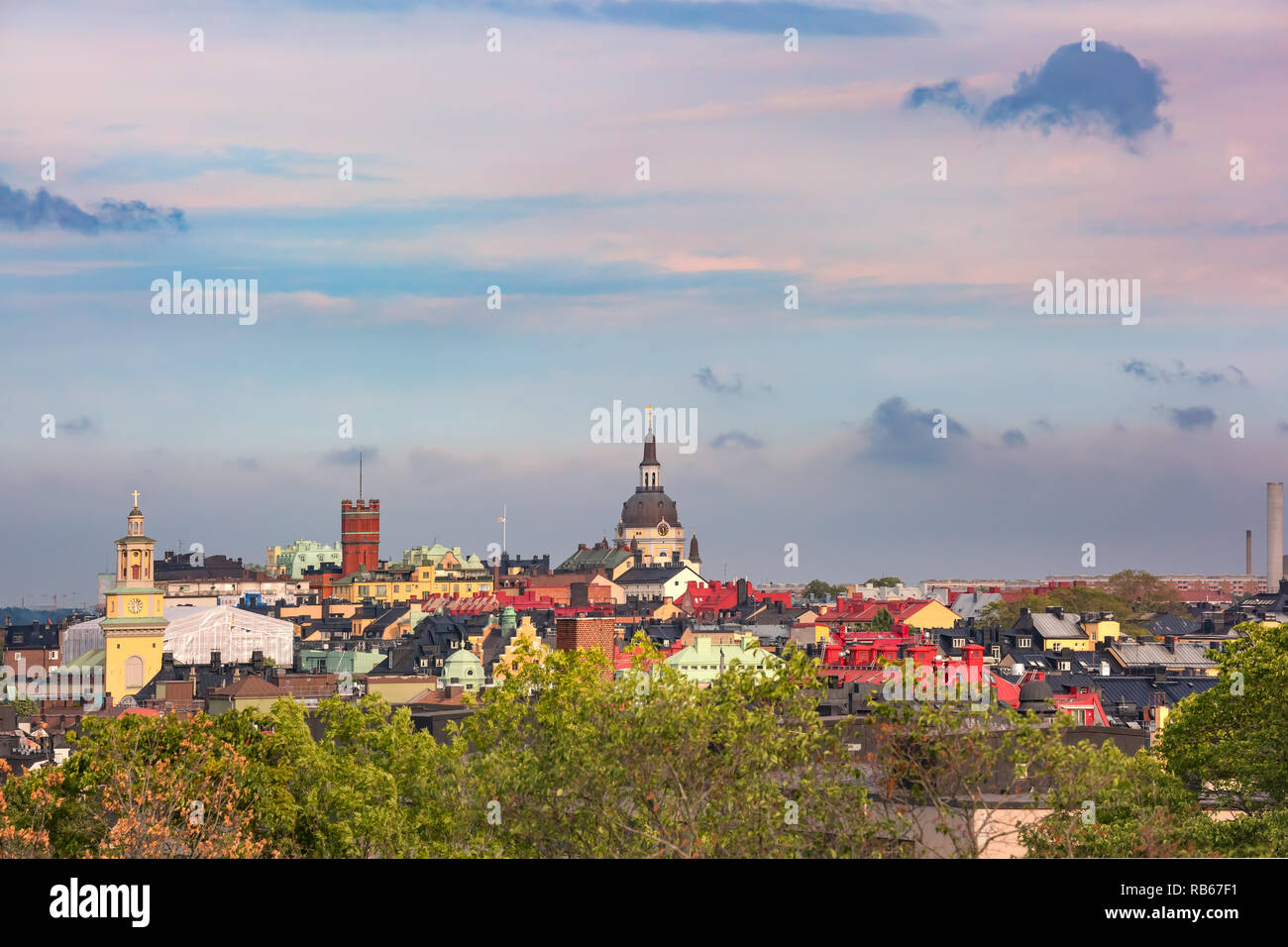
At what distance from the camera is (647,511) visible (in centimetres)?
19112

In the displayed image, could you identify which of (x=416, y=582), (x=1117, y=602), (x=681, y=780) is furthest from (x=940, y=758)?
(x=416, y=582)

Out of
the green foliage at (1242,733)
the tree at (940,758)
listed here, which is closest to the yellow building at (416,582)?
the green foliage at (1242,733)

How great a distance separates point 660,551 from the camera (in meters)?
185

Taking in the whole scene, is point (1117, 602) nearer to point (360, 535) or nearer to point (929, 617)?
point (929, 617)

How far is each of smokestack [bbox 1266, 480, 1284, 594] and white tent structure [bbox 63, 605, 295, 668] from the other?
67594mm

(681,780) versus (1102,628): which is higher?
(681,780)

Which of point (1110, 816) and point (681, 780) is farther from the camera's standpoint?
point (1110, 816)

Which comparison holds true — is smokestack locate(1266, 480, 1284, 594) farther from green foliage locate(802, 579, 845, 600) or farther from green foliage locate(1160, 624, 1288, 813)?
green foliage locate(1160, 624, 1288, 813)

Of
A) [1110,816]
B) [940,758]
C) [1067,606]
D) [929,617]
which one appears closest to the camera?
[940,758]

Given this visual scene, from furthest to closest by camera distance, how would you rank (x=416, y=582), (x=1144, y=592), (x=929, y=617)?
(x=416, y=582), (x=1144, y=592), (x=929, y=617)

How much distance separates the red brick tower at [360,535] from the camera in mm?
146875

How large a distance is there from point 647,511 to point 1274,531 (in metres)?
82.7
